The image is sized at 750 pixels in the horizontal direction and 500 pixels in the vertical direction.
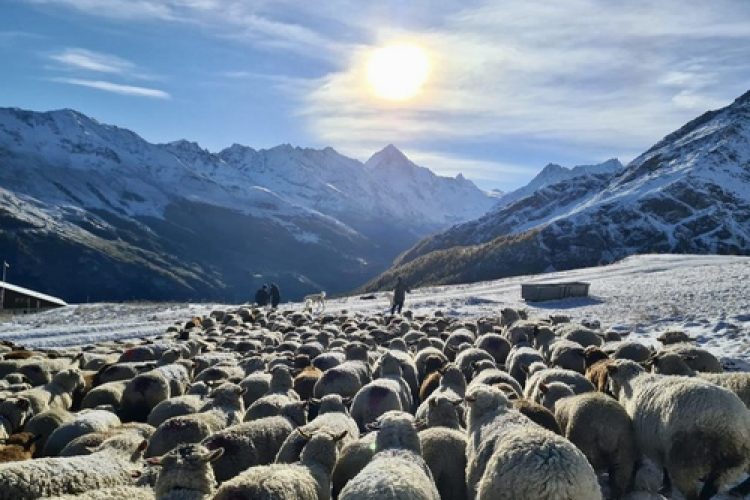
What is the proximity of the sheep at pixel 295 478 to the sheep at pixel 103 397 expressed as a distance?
6.84 metres

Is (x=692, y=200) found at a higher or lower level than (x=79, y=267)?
higher

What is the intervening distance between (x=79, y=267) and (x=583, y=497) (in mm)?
215953

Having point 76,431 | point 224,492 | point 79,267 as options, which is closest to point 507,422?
point 224,492

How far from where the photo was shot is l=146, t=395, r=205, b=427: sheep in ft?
38.8

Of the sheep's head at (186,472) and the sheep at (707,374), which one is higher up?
the sheep at (707,374)

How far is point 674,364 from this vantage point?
12.1 metres

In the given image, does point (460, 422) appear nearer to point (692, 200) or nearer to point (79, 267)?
point (692, 200)

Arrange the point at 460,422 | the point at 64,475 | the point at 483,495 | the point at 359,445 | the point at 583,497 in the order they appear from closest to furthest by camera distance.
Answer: the point at 583,497
the point at 483,495
the point at 64,475
the point at 359,445
the point at 460,422

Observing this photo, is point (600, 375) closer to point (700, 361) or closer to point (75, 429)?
point (700, 361)

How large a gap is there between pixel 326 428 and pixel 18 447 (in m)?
5.20

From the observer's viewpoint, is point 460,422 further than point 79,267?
No

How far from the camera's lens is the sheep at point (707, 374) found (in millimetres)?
10484

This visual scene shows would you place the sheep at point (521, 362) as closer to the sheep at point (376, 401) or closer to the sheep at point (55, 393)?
the sheep at point (376, 401)

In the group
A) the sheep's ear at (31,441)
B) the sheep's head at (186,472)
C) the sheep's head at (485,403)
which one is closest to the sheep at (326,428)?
the sheep's head at (186,472)
